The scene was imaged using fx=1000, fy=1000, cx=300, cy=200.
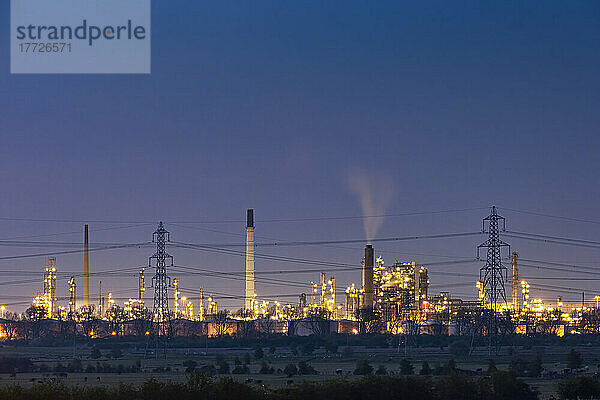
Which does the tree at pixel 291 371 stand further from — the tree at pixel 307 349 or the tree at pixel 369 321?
the tree at pixel 369 321

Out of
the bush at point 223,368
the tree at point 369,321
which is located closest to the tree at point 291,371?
the bush at point 223,368

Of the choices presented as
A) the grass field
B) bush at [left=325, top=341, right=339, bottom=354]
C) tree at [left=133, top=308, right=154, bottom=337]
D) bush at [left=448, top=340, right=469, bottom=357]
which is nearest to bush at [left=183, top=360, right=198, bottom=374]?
the grass field

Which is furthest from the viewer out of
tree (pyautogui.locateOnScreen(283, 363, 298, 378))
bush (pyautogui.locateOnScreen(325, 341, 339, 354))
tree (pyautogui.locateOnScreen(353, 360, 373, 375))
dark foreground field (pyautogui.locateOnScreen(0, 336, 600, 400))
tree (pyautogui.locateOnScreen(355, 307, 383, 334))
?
tree (pyautogui.locateOnScreen(355, 307, 383, 334))

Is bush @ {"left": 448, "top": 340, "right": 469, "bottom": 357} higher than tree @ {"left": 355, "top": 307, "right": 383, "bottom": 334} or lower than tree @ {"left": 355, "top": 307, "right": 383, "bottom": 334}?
lower

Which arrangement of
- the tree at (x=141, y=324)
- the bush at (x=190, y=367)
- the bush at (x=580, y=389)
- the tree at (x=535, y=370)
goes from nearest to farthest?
the bush at (x=580, y=389) < the tree at (x=535, y=370) < the bush at (x=190, y=367) < the tree at (x=141, y=324)

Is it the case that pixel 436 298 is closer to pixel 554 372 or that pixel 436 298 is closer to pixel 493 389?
pixel 554 372

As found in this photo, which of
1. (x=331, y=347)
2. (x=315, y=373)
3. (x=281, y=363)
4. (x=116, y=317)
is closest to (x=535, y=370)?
(x=315, y=373)

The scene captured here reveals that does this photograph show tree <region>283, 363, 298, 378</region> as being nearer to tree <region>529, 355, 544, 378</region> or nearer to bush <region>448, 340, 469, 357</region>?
tree <region>529, 355, 544, 378</region>

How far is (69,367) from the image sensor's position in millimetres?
85438

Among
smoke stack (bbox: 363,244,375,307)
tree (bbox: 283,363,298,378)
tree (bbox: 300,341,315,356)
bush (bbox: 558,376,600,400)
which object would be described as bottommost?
tree (bbox: 300,341,315,356)

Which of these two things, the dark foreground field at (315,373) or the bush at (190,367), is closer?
the dark foreground field at (315,373)

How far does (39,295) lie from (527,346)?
337 ft

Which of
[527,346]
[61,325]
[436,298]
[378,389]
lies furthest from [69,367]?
[436,298]

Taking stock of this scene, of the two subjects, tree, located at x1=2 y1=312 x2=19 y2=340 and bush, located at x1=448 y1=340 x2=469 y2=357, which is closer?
bush, located at x1=448 y1=340 x2=469 y2=357
